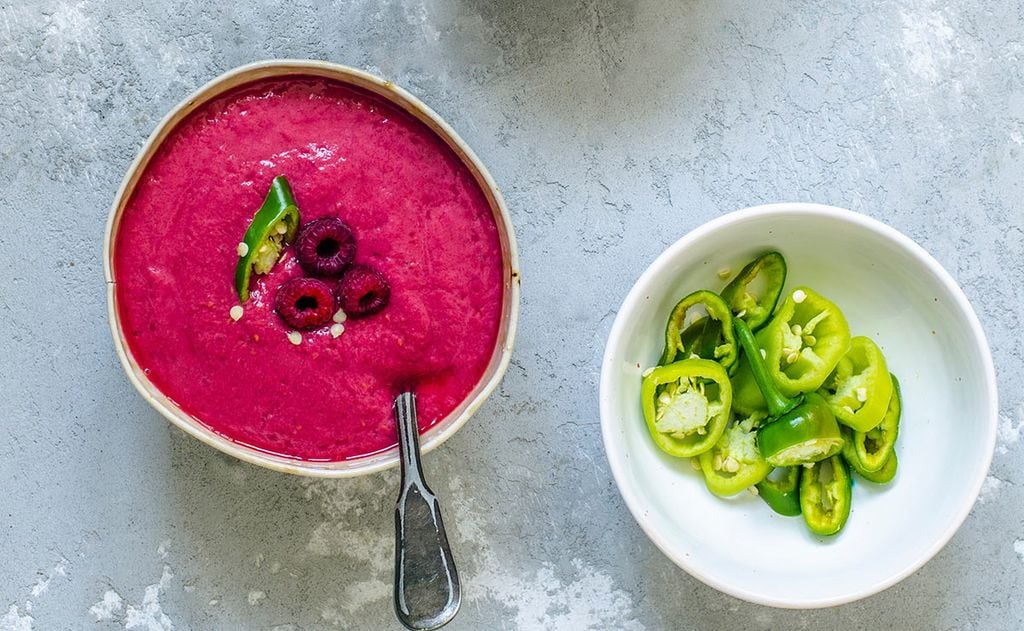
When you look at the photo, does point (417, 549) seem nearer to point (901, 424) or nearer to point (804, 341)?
point (804, 341)

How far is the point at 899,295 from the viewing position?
5.98ft

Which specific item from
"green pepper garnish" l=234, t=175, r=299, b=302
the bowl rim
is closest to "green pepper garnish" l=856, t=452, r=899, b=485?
the bowl rim

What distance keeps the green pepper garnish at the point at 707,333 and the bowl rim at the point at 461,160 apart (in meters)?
0.31

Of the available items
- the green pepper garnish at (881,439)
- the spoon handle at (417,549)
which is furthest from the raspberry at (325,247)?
the green pepper garnish at (881,439)

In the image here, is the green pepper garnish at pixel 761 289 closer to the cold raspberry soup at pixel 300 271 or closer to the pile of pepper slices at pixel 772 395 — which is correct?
the pile of pepper slices at pixel 772 395

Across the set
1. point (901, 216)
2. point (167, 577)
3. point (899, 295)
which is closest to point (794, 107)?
point (901, 216)

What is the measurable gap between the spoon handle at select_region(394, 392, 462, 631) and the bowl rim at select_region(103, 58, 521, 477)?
0.05 m

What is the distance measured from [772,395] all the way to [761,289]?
219 mm

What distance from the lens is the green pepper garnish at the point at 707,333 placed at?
181 cm

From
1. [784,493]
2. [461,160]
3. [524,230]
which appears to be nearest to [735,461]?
[784,493]

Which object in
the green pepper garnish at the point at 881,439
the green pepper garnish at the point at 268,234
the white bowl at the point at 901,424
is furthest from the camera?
the green pepper garnish at the point at 881,439

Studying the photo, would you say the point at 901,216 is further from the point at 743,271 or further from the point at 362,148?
the point at 362,148

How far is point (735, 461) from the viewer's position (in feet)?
5.95

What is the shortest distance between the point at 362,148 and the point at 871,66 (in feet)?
3.33
